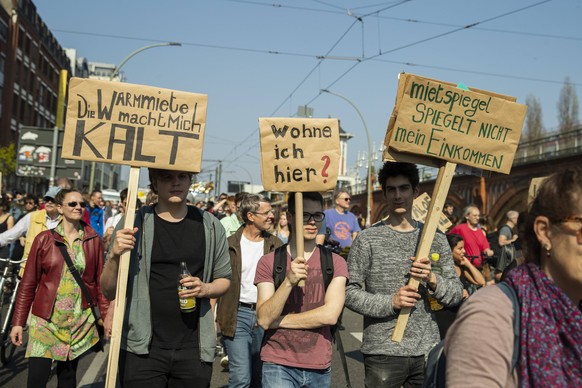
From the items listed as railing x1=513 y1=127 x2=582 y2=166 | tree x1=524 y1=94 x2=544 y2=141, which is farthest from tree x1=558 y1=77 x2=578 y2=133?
railing x1=513 y1=127 x2=582 y2=166

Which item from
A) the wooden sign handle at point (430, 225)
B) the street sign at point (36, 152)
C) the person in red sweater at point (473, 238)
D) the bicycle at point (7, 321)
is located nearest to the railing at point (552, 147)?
the person in red sweater at point (473, 238)

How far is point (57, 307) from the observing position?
5.29m

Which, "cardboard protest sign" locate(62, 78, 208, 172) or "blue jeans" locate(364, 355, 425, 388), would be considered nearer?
"blue jeans" locate(364, 355, 425, 388)

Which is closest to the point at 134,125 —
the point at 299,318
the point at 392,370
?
the point at 299,318

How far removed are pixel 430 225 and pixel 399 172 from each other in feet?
2.00

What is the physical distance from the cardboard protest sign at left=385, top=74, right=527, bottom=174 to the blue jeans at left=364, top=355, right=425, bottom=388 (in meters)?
1.18

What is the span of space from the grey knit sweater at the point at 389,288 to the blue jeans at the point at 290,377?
39cm

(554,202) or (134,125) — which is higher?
(134,125)

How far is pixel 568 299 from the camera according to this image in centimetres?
202

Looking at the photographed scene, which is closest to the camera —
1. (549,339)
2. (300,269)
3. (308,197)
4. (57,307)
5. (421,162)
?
(549,339)

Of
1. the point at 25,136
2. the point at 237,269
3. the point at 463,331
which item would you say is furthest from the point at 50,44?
the point at 463,331

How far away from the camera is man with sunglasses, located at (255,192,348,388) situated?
12.8 feet

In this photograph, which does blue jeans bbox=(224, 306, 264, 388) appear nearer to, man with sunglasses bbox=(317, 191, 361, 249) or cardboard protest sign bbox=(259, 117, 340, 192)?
cardboard protest sign bbox=(259, 117, 340, 192)

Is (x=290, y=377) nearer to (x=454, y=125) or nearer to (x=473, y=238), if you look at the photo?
(x=454, y=125)
